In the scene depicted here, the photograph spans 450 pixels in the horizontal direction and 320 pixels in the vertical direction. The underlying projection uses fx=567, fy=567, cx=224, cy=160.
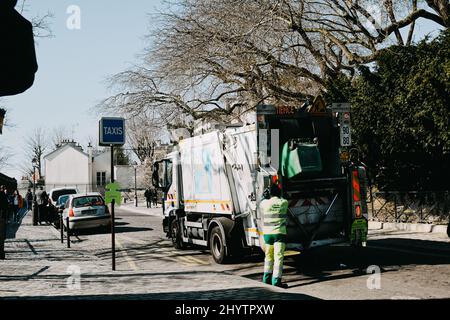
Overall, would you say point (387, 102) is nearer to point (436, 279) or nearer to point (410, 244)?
point (410, 244)

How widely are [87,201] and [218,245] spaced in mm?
11259

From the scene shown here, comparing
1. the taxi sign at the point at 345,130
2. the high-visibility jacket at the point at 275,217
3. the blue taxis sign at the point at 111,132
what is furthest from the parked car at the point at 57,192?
the high-visibility jacket at the point at 275,217

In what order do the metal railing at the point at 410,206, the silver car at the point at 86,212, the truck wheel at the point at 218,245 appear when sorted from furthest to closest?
1. the silver car at the point at 86,212
2. the metal railing at the point at 410,206
3. the truck wheel at the point at 218,245

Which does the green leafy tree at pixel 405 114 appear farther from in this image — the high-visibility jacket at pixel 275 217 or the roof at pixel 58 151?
the roof at pixel 58 151

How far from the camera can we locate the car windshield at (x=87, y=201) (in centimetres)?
2251

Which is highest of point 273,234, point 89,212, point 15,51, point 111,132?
point 111,132

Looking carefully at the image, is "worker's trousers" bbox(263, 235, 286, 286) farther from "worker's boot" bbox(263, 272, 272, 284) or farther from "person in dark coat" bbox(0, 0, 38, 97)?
"person in dark coat" bbox(0, 0, 38, 97)

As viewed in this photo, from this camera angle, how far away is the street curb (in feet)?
59.4

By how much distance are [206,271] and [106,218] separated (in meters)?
11.8

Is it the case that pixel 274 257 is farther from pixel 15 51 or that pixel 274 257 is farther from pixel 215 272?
pixel 15 51

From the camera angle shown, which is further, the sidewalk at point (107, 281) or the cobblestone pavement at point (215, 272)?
the cobblestone pavement at point (215, 272)

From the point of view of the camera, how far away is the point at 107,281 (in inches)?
404

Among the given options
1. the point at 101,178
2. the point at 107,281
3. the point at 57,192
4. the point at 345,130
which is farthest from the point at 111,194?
the point at 101,178

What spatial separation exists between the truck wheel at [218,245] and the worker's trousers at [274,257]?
261 cm
